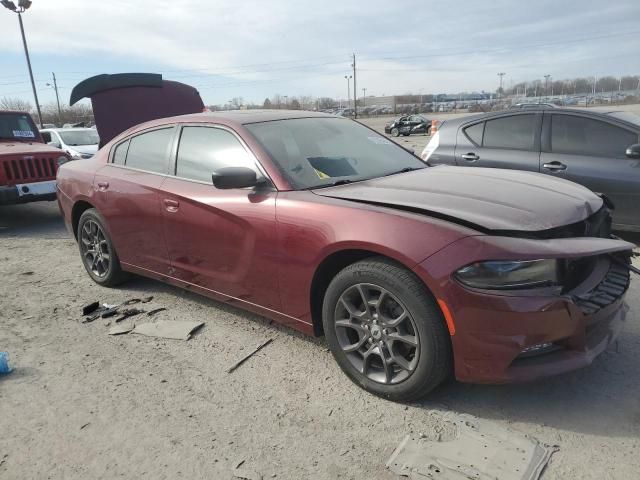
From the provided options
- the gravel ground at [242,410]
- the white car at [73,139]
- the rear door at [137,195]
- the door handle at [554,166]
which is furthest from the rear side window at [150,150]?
the white car at [73,139]

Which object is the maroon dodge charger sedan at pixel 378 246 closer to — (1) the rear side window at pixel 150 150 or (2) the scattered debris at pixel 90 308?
(1) the rear side window at pixel 150 150

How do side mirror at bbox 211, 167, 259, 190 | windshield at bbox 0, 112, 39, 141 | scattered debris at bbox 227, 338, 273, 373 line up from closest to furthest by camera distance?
1. side mirror at bbox 211, 167, 259, 190
2. scattered debris at bbox 227, 338, 273, 373
3. windshield at bbox 0, 112, 39, 141

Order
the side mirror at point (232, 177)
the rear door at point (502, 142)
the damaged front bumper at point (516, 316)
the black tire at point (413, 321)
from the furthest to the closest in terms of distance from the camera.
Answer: the rear door at point (502, 142), the side mirror at point (232, 177), the black tire at point (413, 321), the damaged front bumper at point (516, 316)

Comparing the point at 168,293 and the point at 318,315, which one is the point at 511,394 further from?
the point at 168,293

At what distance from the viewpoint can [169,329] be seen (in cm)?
382

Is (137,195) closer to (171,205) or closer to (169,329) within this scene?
(171,205)

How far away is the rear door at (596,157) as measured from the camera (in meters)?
5.12

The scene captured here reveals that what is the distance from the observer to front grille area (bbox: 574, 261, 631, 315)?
94.7 inches

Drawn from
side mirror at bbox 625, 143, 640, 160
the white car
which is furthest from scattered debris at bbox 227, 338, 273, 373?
the white car

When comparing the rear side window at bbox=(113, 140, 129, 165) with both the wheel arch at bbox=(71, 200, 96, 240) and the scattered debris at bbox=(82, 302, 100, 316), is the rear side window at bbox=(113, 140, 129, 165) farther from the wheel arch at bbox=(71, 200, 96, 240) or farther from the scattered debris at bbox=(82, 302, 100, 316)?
the scattered debris at bbox=(82, 302, 100, 316)

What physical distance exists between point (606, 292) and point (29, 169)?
8.30 m

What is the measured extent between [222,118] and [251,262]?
1167 mm

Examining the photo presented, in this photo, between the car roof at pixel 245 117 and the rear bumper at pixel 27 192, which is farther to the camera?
the rear bumper at pixel 27 192

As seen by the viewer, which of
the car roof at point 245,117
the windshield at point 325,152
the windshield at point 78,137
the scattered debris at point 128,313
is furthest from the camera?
the windshield at point 78,137
